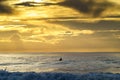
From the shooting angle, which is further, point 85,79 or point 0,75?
point 0,75

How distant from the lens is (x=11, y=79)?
3155 centimetres

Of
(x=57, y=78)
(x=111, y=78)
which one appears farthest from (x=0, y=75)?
(x=111, y=78)

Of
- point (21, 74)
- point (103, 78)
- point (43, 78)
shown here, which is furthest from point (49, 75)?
point (103, 78)

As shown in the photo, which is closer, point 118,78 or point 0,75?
point 118,78

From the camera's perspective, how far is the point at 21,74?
32406 millimetres

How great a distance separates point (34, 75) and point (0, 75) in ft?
13.2

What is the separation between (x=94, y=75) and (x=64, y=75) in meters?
2.84

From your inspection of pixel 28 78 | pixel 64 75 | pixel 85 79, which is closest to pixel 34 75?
pixel 28 78

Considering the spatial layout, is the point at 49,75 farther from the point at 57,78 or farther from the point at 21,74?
the point at 21,74

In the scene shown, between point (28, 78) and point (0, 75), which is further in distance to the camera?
point (0, 75)

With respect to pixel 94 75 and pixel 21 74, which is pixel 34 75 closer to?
pixel 21 74

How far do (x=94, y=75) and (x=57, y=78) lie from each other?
3.51m

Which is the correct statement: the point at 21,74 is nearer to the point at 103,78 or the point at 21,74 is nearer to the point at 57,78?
the point at 57,78

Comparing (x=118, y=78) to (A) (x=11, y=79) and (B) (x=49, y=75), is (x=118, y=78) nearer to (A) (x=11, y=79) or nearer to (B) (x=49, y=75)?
(B) (x=49, y=75)
